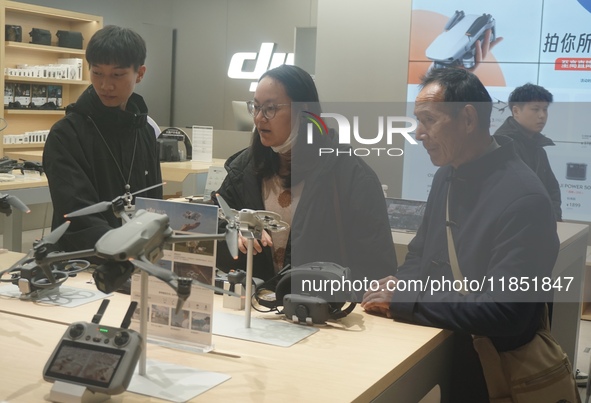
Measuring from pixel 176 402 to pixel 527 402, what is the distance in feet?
3.28

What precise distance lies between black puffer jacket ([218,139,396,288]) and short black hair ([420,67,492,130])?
1.34 ft

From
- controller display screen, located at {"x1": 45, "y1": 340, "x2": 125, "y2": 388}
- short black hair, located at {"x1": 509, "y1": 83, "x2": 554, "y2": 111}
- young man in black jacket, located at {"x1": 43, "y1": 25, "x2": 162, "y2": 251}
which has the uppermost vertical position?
short black hair, located at {"x1": 509, "y1": 83, "x2": 554, "y2": 111}

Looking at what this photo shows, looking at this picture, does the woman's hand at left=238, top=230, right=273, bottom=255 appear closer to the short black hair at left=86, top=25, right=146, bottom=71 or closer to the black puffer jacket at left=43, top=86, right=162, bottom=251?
the black puffer jacket at left=43, top=86, right=162, bottom=251

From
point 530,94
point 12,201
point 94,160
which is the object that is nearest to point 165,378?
point 12,201

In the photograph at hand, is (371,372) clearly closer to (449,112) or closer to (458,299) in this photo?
(458,299)

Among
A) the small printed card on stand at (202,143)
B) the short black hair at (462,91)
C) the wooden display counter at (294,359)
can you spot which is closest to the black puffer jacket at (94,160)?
the wooden display counter at (294,359)

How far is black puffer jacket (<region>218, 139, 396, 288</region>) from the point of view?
7.35 feet

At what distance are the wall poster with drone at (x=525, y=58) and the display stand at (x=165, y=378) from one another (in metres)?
2.61

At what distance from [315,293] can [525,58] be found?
283 centimetres

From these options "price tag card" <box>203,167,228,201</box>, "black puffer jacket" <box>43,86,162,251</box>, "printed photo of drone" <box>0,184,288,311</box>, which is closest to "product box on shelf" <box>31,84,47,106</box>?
"price tag card" <box>203,167,228,201</box>

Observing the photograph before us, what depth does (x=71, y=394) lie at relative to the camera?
4.29 feet

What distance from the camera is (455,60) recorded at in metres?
4.37

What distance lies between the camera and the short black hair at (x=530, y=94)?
13.6 feet

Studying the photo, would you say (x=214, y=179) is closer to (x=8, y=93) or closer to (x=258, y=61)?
(x=8, y=93)
